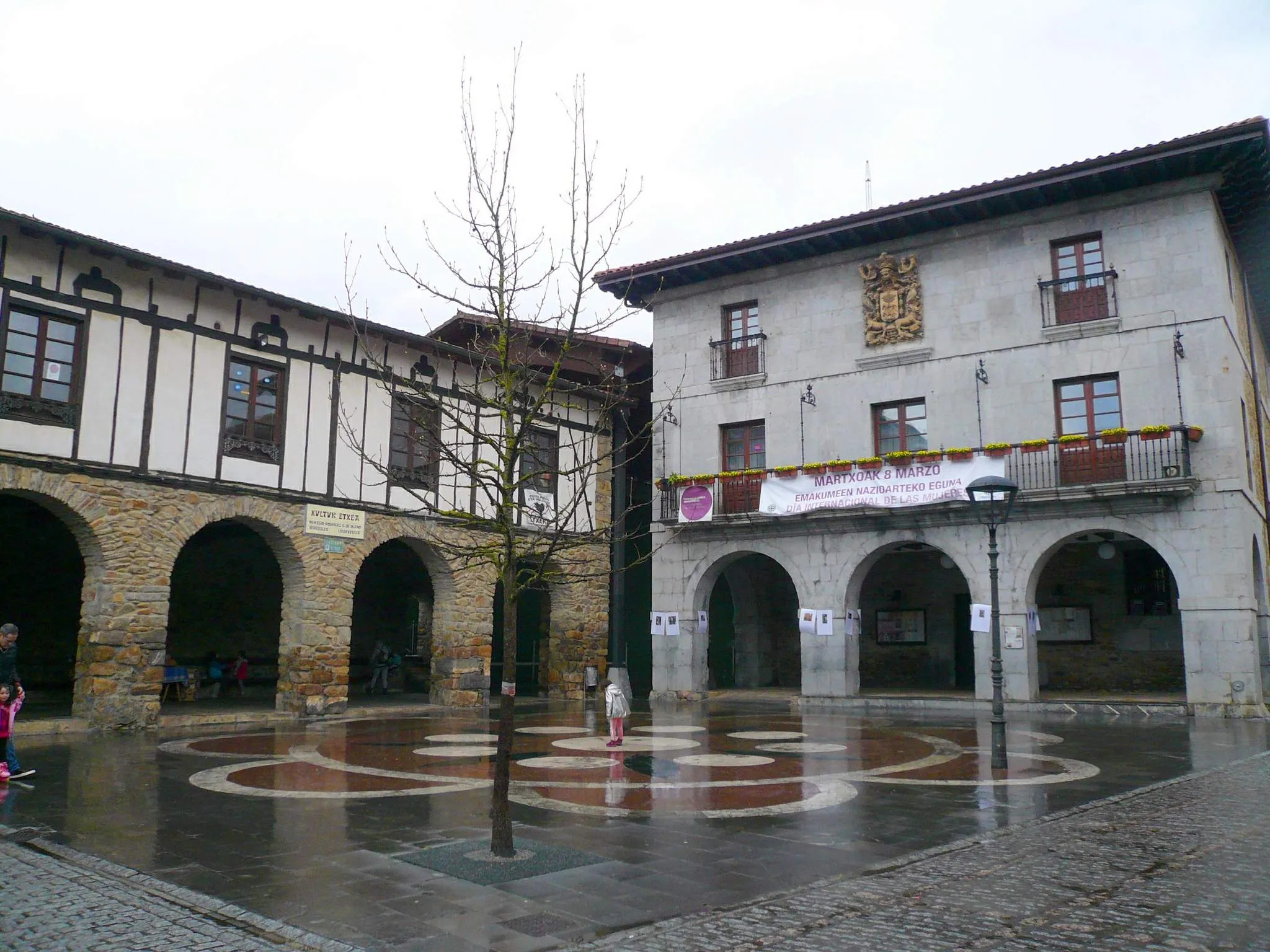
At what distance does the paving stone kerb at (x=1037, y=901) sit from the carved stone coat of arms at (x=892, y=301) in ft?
49.2

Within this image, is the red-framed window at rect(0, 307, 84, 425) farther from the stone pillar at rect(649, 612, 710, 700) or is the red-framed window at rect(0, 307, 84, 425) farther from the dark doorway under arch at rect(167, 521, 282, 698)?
the stone pillar at rect(649, 612, 710, 700)

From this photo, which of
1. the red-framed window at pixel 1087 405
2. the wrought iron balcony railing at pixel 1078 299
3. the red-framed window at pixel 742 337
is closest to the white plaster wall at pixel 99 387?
the red-framed window at pixel 742 337

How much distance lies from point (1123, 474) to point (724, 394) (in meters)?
9.12

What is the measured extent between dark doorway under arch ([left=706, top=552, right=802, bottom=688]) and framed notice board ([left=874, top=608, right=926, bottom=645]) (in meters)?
2.36

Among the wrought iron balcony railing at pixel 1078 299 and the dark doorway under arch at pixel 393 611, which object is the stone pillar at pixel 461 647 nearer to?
the dark doorway under arch at pixel 393 611

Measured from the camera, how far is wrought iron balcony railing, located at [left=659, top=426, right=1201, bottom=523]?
58.4 feet

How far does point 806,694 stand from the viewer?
21562mm

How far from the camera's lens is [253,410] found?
59.2ft

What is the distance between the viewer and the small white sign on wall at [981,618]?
1922 centimetres

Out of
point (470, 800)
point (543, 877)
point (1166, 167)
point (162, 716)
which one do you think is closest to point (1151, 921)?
point (543, 877)

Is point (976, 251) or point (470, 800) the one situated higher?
point (976, 251)

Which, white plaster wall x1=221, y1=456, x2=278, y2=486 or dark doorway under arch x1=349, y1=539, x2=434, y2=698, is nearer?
white plaster wall x1=221, y1=456, x2=278, y2=486

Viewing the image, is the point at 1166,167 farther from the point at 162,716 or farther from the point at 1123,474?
the point at 162,716

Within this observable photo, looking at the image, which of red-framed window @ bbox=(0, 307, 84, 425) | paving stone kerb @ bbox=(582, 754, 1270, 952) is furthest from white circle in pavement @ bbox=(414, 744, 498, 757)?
red-framed window @ bbox=(0, 307, 84, 425)
